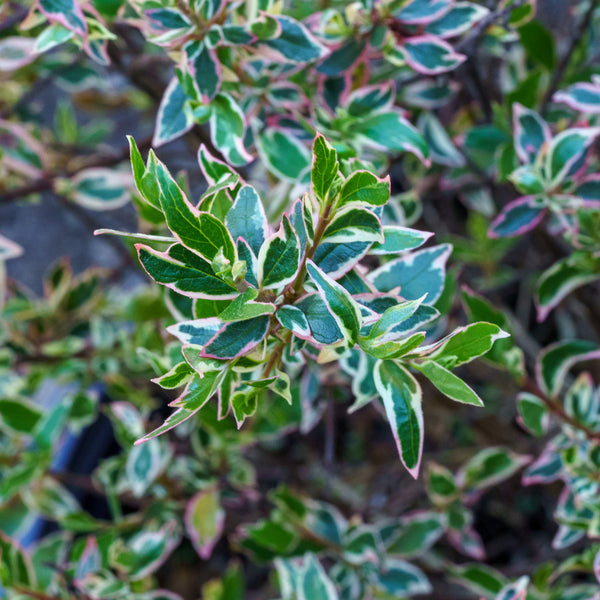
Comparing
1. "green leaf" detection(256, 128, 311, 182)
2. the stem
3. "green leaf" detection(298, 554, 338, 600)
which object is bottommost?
"green leaf" detection(298, 554, 338, 600)

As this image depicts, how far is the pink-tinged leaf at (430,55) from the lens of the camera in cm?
68

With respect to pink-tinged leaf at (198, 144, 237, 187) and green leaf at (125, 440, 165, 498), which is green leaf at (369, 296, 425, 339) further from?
green leaf at (125, 440, 165, 498)

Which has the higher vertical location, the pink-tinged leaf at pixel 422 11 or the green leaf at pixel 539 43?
the pink-tinged leaf at pixel 422 11

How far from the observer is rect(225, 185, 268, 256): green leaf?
472mm

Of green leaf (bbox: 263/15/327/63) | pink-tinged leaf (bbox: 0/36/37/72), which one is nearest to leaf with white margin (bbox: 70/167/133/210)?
pink-tinged leaf (bbox: 0/36/37/72)

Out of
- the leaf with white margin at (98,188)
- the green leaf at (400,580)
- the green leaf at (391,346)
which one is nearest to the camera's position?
the green leaf at (391,346)

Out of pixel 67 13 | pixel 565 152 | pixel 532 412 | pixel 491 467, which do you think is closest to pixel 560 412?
pixel 532 412

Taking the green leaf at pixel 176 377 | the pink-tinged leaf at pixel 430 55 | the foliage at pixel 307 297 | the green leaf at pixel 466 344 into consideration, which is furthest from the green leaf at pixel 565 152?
the green leaf at pixel 176 377

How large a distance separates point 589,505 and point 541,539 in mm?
782

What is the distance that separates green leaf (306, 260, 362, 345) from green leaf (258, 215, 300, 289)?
0.03 metres

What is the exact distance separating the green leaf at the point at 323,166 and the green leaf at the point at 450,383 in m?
0.13

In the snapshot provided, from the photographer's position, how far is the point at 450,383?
1.42 feet

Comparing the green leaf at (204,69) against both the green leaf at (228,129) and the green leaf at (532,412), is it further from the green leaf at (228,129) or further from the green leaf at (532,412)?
the green leaf at (532,412)

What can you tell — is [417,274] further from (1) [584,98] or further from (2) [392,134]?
(1) [584,98]
